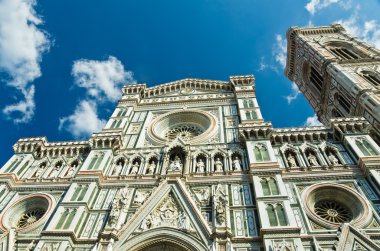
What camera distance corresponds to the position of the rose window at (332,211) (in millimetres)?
12203

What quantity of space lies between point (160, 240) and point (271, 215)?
3.93 m

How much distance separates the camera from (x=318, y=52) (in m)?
27.8

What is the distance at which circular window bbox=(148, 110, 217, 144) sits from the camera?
18.4 meters

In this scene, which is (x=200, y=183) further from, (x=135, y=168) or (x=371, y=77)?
(x=371, y=77)

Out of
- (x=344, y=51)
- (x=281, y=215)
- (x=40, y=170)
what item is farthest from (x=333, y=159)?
(x=344, y=51)

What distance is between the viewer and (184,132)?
19.1 m

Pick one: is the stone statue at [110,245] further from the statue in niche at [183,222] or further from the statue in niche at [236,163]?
the statue in niche at [236,163]

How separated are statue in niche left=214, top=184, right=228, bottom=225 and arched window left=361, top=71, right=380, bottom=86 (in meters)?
15.3

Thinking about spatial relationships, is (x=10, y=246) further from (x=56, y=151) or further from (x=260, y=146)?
(x=260, y=146)

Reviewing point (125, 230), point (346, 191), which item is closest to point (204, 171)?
point (125, 230)

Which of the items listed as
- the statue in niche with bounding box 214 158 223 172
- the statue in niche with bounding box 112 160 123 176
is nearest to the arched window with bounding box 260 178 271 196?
the statue in niche with bounding box 214 158 223 172

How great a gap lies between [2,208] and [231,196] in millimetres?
9730

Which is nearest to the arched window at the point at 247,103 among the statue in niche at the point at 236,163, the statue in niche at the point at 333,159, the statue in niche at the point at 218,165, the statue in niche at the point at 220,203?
the statue in niche at the point at 236,163

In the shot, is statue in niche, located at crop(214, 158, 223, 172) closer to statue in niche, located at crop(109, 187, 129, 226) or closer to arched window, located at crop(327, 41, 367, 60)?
statue in niche, located at crop(109, 187, 129, 226)
